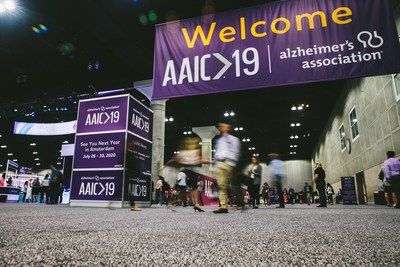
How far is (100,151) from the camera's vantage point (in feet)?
25.6

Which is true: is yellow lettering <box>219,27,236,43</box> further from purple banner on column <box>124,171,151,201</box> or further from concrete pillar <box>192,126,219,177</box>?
concrete pillar <box>192,126,219,177</box>

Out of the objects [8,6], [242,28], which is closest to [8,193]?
[8,6]

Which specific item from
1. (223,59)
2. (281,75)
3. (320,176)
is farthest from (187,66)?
(320,176)

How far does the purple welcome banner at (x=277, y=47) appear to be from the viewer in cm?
420

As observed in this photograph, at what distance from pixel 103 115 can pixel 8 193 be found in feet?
41.7

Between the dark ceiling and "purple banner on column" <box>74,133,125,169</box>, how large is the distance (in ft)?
16.2

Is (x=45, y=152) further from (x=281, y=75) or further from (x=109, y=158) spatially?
(x=281, y=75)

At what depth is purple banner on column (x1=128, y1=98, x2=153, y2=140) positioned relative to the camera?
798 centimetres

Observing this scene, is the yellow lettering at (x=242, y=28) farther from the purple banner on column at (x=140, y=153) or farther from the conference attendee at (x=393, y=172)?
the conference attendee at (x=393, y=172)

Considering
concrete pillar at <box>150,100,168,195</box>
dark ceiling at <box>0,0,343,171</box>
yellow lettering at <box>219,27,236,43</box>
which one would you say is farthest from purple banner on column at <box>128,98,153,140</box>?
concrete pillar at <box>150,100,168,195</box>

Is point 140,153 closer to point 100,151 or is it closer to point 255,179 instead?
point 100,151

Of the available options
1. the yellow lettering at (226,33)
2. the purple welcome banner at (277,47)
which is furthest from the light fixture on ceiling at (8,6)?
the yellow lettering at (226,33)

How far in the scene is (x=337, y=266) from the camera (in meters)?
1.02

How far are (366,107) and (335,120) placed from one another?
7.36 meters
